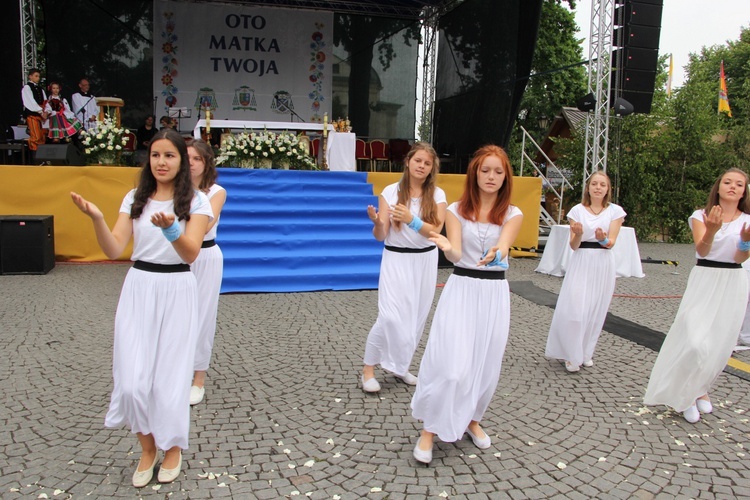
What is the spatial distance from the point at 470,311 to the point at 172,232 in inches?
66.1

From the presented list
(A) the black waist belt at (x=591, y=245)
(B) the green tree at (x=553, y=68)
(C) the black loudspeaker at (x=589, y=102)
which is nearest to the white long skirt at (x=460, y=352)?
(A) the black waist belt at (x=591, y=245)

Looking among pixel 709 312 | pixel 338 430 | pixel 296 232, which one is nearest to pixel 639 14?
pixel 296 232

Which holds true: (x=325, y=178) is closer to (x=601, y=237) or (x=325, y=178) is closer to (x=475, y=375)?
(x=601, y=237)

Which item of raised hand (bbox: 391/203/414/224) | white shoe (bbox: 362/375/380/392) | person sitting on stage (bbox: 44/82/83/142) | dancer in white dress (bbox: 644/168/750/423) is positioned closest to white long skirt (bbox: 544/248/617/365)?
dancer in white dress (bbox: 644/168/750/423)

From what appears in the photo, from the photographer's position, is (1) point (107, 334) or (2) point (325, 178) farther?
(2) point (325, 178)

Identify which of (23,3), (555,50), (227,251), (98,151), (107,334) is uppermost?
(555,50)

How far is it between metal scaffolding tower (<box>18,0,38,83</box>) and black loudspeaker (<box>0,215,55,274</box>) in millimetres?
6180

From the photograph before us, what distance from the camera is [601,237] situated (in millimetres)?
5137

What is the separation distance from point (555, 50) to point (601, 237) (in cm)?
2312

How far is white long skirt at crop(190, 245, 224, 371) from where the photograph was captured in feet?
14.2

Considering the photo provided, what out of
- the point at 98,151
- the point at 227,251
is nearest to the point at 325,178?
the point at 227,251

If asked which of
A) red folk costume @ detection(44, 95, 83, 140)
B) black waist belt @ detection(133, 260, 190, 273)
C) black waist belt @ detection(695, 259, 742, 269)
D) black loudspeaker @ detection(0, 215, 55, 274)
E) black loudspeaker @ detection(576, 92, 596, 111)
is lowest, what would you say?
black loudspeaker @ detection(0, 215, 55, 274)

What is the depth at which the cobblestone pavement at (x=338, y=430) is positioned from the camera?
319cm

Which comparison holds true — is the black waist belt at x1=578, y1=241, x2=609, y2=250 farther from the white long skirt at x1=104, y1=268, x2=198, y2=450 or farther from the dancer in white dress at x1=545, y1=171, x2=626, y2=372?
the white long skirt at x1=104, y1=268, x2=198, y2=450
